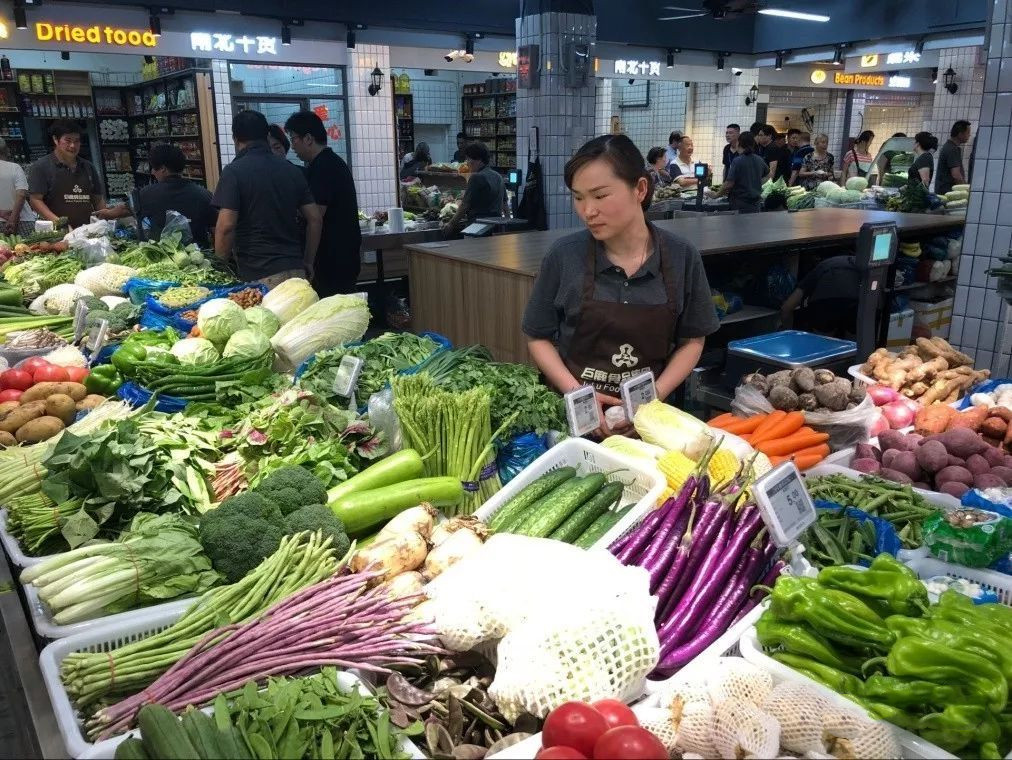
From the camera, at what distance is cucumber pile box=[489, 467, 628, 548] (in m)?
2.09

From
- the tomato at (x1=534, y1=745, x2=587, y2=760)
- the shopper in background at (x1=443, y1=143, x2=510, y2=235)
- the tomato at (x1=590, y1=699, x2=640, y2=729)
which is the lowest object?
the tomato at (x1=590, y1=699, x2=640, y2=729)

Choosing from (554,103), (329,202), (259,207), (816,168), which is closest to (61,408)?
(259,207)

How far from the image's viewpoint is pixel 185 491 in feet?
7.98

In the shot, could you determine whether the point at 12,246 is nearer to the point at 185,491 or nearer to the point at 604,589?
the point at 185,491

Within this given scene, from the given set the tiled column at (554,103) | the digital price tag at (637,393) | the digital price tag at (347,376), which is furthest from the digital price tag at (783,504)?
the tiled column at (554,103)

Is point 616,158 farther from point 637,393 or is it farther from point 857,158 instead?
point 857,158

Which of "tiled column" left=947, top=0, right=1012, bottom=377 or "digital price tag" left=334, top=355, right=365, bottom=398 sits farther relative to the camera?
"tiled column" left=947, top=0, right=1012, bottom=377

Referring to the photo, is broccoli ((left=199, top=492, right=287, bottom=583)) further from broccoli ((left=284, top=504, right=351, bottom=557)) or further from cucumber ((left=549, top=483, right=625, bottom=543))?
cucumber ((left=549, top=483, right=625, bottom=543))

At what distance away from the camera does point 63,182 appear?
8.31 metres

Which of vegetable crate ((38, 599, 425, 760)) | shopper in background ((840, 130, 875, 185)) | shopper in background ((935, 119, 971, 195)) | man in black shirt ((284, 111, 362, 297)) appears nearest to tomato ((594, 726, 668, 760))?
vegetable crate ((38, 599, 425, 760))

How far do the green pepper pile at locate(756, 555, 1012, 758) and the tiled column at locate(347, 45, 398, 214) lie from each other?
12.1 m

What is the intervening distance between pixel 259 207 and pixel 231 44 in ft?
20.0

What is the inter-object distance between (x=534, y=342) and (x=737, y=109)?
1609 centimetres

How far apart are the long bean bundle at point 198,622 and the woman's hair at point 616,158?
1651 mm
